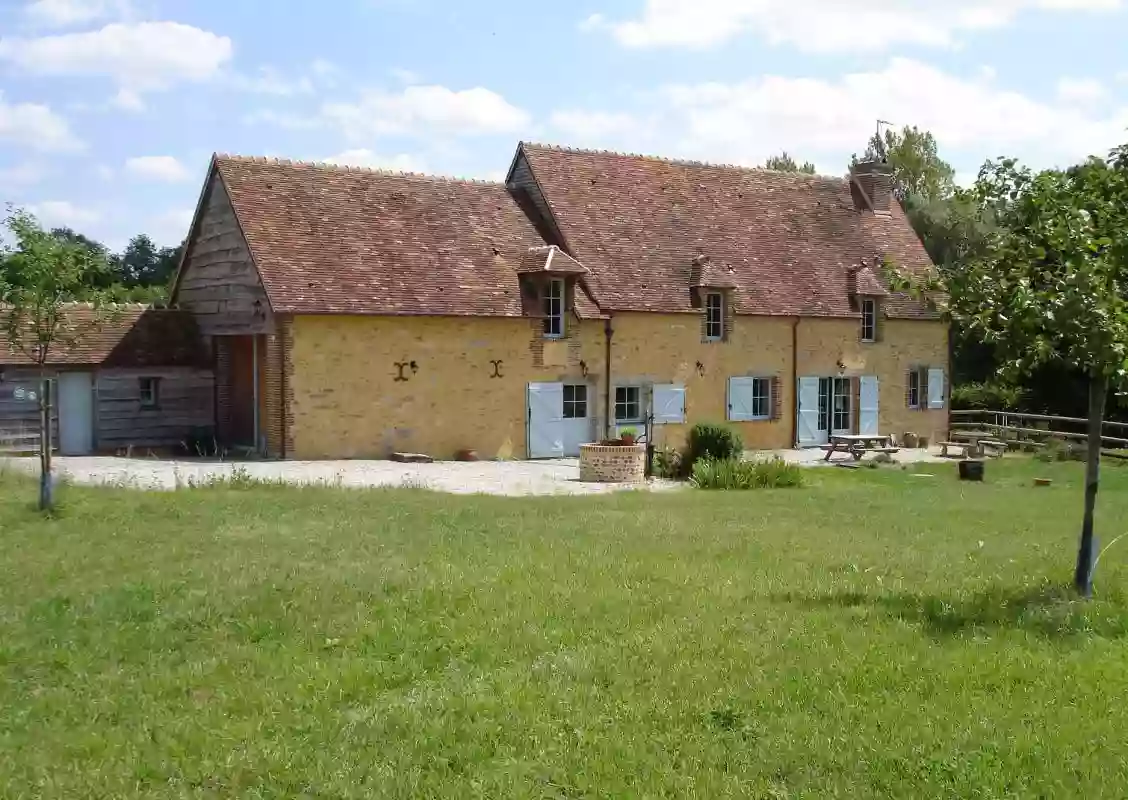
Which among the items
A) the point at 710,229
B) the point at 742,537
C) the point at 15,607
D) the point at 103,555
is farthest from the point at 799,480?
the point at 15,607

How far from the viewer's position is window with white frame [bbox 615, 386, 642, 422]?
27.0 m

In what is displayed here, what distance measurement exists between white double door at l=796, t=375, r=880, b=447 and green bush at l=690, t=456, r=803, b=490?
28.7 ft

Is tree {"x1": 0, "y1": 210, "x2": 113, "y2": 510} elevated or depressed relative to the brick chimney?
depressed

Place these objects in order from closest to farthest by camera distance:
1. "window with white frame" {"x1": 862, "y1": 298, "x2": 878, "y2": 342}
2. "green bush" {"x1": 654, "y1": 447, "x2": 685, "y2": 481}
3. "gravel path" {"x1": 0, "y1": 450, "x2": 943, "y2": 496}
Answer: "gravel path" {"x1": 0, "y1": 450, "x2": 943, "y2": 496}
"green bush" {"x1": 654, "y1": 447, "x2": 685, "y2": 481}
"window with white frame" {"x1": 862, "y1": 298, "x2": 878, "y2": 342}

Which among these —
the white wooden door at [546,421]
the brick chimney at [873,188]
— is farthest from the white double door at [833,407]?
the white wooden door at [546,421]

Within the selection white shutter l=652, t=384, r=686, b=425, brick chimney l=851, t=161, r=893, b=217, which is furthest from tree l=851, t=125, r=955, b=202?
white shutter l=652, t=384, r=686, b=425

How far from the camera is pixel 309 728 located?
6641 mm

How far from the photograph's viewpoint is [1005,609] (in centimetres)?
927

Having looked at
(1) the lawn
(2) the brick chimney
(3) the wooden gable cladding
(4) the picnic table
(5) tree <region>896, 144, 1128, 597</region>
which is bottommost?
(1) the lawn

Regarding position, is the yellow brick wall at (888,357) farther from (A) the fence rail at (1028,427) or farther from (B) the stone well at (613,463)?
(B) the stone well at (613,463)

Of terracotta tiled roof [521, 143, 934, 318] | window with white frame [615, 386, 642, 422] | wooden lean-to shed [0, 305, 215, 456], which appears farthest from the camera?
terracotta tiled roof [521, 143, 934, 318]

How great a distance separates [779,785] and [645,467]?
1668 cm

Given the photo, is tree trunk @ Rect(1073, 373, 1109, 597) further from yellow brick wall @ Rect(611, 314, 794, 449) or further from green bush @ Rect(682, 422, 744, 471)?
yellow brick wall @ Rect(611, 314, 794, 449)

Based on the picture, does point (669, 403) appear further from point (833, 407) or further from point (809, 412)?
point (833, 407)
